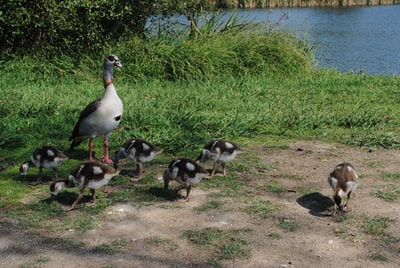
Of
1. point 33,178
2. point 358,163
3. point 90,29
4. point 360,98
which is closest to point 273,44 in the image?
point 360,98

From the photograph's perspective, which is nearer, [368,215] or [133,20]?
[368,215]

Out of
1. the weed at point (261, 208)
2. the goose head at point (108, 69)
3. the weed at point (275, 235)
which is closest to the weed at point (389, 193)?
the weed at point (261, 208)

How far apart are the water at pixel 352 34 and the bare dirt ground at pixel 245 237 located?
11514mm

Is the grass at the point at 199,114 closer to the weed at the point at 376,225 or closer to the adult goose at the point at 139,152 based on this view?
the weed at the point at 376,225

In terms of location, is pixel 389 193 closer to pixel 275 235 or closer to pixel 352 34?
pixel 275 235

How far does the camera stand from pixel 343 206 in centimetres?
619

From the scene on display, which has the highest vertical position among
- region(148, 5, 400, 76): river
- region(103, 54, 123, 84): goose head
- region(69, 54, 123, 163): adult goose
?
region(103, 54, 123, 84): goose head

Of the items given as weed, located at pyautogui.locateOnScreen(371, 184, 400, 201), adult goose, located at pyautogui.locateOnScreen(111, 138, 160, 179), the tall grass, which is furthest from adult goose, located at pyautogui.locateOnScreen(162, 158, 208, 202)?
weed, located at pyautogui.locateOnScreen(371, 184, 400, 201)

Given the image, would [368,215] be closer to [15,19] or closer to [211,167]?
[211,167]

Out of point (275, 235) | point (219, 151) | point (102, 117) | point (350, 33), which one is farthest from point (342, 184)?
point (350, 33)

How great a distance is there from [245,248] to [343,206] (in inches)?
60.4

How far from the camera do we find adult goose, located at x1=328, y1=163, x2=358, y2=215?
598 centimetres

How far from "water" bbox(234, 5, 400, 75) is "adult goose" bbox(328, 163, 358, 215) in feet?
38.2

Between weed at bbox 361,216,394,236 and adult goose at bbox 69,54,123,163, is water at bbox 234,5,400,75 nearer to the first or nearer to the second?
adult goose at bbox 69,54,123,163
